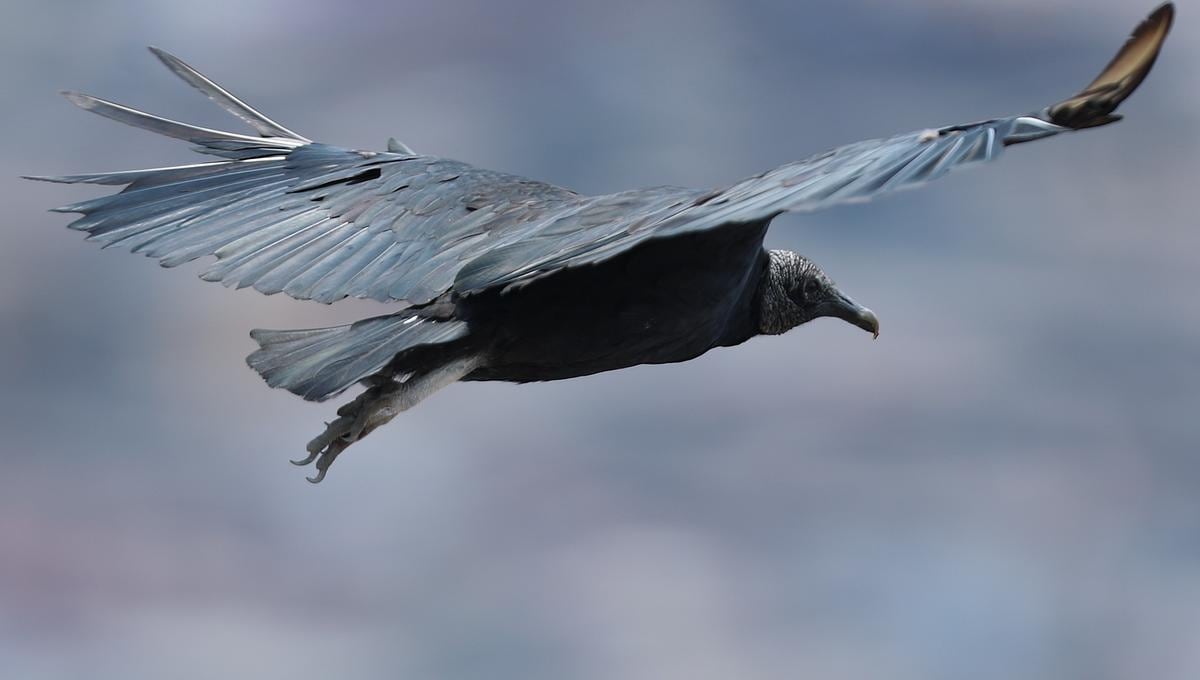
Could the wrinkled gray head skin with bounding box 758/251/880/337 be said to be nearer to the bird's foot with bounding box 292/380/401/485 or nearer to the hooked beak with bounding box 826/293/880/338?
the hooked beak with bounding box 826/293/880/338

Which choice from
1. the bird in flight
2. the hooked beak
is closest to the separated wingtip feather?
the bird in flight

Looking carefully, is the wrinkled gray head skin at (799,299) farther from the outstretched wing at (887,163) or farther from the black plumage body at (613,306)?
the outstretched wing at (887,163)

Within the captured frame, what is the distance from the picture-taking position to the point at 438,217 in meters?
4.00

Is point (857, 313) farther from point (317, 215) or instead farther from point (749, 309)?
point (317, 215)

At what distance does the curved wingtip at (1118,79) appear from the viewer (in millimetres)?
2889

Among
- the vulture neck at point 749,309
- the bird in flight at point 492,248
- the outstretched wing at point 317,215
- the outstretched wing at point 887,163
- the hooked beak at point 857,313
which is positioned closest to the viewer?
the outstretched wing at point 887,163

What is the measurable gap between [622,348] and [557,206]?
18.4 inches

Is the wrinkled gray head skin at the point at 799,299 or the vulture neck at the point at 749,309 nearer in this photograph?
the vulture neck at the point at 749,309

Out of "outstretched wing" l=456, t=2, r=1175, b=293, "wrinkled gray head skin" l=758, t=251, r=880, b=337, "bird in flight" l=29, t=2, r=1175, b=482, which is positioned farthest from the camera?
"wrinkled gray head skin" l=758, t=251, r=880, b=337

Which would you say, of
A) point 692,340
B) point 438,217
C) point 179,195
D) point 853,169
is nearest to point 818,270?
point 692,340

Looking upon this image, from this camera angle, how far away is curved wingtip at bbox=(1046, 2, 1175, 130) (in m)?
2.89

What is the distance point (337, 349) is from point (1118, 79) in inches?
69.1

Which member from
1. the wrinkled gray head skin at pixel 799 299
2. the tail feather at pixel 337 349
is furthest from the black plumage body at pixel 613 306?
the wrinkled gray head skin at pixel 799 299

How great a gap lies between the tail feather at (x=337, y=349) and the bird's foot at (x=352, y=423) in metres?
0.15
